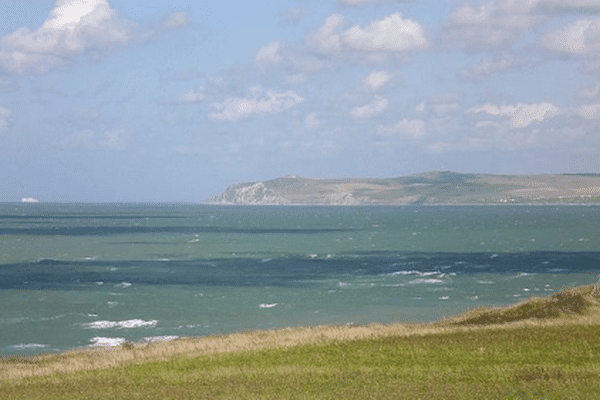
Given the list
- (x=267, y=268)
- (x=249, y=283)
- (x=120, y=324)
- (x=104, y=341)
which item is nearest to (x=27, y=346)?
(x=104, y=341)

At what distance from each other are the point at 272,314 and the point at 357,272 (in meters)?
31.9

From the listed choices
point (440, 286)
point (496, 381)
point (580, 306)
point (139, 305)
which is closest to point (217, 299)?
point (139, 305)

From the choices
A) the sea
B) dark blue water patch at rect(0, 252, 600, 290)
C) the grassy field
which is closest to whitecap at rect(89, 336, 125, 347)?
the sea

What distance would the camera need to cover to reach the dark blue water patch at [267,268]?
3283 inches

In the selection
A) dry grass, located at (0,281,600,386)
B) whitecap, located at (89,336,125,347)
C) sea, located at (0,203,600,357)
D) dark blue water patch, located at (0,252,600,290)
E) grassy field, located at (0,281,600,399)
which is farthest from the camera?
dark blue water patch, located at (0,252,600,290)

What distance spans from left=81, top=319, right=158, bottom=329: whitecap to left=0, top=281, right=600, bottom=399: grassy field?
64.9 feet

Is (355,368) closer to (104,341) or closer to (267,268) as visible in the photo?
(104,341)

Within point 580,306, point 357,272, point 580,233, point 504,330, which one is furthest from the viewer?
point 580,233

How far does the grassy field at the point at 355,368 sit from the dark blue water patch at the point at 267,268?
4768cm

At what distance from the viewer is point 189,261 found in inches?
4213

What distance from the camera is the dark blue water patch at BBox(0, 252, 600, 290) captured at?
8338 centimetres

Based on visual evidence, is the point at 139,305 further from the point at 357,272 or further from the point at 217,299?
the point at 357,272

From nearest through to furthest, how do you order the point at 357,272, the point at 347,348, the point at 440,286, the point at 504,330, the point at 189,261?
the point at 347,348
the point at 504,330
the point at 440,286
the point at 357,272
the point at 189,261

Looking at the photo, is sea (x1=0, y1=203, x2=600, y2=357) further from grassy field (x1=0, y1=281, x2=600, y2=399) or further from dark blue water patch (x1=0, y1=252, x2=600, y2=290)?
grassy field (x1=0, y1=281, x2=600, y2=399)
